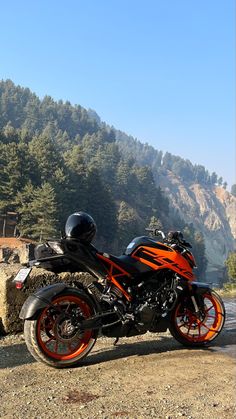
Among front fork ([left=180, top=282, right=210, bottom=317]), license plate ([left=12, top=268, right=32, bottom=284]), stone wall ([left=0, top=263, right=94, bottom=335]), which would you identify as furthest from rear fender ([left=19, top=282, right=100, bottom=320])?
front fork ([left=180, top=282, right=210, bottom=317])

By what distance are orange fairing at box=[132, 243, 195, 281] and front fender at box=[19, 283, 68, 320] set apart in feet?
3.68

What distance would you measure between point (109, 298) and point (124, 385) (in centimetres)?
116

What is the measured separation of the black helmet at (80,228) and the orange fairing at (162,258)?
0.63 metres

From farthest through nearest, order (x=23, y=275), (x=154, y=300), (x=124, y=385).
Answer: (x=154, y=300) < (x=23, y=275) < (x=124, y=385)

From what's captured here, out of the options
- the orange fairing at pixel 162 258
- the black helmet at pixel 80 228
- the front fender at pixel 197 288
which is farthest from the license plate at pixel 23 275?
→ the front fender at pixel 197 288

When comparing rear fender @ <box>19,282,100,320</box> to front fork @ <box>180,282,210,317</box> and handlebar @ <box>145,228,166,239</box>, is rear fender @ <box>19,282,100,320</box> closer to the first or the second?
handlebar @ <box>145,228,166,239</box>

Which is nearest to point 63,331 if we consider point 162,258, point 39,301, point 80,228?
point 39,301

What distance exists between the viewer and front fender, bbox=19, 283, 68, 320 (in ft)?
15.2

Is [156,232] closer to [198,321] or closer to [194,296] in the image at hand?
[194,296]

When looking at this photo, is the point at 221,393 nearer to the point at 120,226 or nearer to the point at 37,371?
the point at 37,371

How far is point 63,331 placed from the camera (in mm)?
4801

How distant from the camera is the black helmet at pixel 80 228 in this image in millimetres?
5184

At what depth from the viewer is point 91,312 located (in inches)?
197

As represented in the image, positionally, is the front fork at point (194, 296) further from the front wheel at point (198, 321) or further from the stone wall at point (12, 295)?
the stone wall at point (12, 295)
